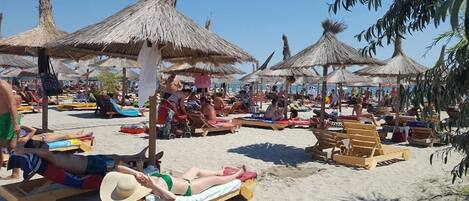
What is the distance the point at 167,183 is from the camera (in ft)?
14.9

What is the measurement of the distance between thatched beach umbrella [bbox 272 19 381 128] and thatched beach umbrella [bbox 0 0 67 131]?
17.4ft

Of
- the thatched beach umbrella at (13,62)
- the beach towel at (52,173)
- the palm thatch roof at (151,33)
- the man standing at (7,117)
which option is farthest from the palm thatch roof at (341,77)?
the beach towel at (52,173)

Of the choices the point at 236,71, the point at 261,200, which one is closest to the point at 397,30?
the point at 261,200

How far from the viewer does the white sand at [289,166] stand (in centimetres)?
593

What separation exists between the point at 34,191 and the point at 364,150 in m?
5.65

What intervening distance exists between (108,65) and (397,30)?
624 inches

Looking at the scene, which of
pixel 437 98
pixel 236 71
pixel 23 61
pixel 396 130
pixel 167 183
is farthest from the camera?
pixel 236 71

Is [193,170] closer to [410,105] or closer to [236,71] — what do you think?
[410,105]

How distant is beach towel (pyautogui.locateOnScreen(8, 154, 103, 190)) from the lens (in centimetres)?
457

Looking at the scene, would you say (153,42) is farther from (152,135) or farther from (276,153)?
(276,153)

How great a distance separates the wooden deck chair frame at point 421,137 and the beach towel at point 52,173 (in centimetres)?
808

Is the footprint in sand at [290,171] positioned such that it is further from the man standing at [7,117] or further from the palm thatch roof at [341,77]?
the palm thatch roof at [341,77]

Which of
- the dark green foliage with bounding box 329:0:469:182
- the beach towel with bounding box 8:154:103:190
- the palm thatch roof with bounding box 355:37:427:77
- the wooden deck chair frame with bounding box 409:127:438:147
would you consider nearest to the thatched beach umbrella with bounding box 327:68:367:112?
the palm thatch roof with bounding box 355:37:427:77

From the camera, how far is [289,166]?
7621mm
